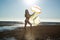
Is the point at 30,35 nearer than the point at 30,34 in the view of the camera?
Yes

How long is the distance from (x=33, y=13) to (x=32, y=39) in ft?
9.37

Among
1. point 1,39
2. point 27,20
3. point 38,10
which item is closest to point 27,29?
point 27,20

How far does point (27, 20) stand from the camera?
13.9m

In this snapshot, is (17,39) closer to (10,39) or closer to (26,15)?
(10,39)

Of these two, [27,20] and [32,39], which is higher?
[27,20]

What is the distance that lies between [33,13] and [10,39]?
10.3ft

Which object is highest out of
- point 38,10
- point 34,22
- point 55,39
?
point 38,10

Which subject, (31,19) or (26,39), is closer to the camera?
(26,39)

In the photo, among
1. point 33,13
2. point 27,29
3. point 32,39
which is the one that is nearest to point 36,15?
point 33,13

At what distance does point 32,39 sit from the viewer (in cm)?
1184

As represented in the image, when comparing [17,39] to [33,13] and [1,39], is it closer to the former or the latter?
[1,39]

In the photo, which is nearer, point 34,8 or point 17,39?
point 17,39

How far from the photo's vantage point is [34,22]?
14.2m

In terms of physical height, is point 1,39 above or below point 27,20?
below
